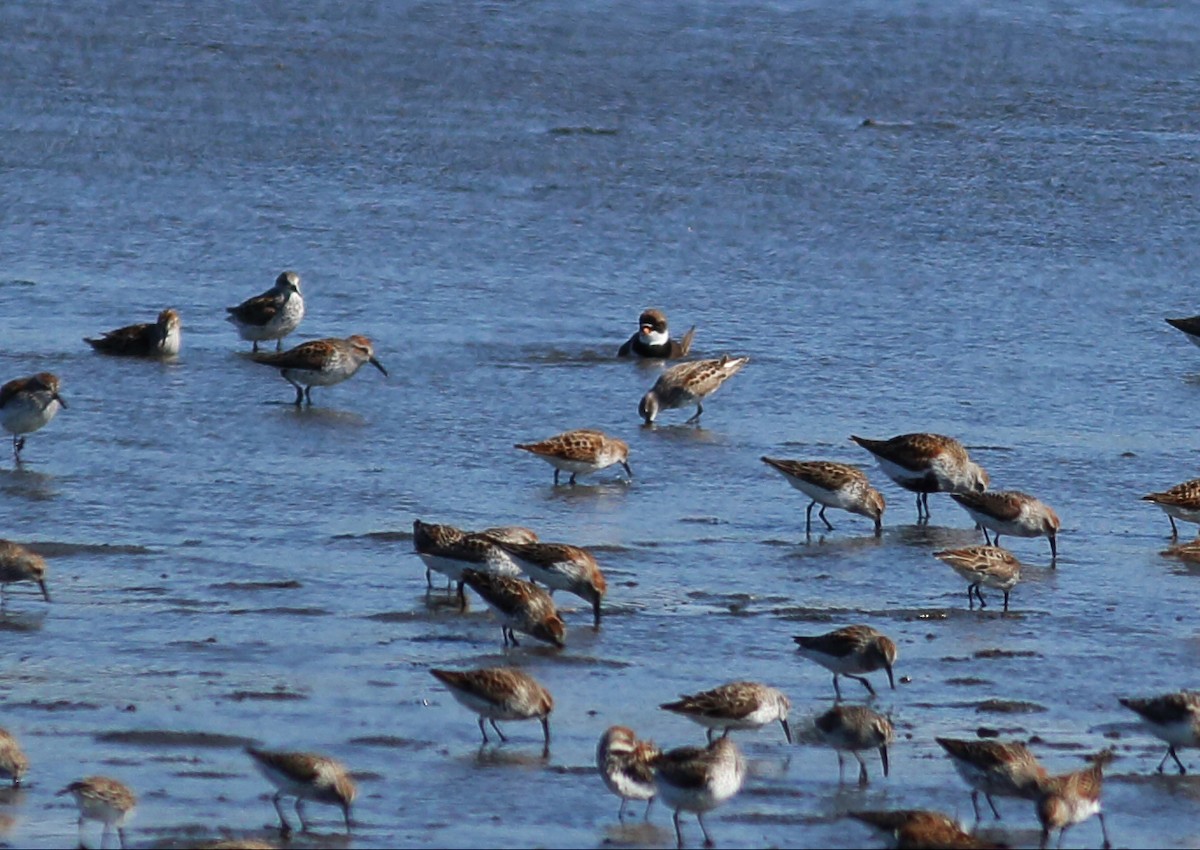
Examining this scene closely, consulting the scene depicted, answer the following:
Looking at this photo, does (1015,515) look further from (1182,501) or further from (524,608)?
(524,608)

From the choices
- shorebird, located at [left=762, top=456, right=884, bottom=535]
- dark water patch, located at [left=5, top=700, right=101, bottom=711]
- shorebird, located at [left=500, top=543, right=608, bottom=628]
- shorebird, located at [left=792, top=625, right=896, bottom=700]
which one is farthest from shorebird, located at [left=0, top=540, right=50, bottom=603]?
shorebird, located at [left=762, top=456, right=884, bottom=535]

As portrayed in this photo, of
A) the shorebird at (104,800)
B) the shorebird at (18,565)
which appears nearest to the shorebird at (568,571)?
the shorebird at (18,565)

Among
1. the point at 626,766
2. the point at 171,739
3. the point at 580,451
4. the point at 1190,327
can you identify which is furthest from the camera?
the point at 1190,327

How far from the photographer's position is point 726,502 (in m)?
14.9

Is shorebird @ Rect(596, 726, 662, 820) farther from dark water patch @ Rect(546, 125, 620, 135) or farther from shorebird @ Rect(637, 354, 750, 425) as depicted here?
dark water patch @ Rect(546, 125, 620, 135)

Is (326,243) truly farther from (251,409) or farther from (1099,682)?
(1099,682)

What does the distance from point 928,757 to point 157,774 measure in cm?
352

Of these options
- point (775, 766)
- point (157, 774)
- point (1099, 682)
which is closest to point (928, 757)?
point (775, 766)

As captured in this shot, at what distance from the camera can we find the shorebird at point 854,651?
11.1 m

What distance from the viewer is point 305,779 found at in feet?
30.9

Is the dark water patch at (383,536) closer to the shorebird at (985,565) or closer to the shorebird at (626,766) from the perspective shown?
the shorebird at (985,565)

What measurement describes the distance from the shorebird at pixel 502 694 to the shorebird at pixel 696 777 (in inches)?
40.2

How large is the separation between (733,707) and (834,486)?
3.98 meters

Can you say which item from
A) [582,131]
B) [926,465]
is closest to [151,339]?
[926,465]
